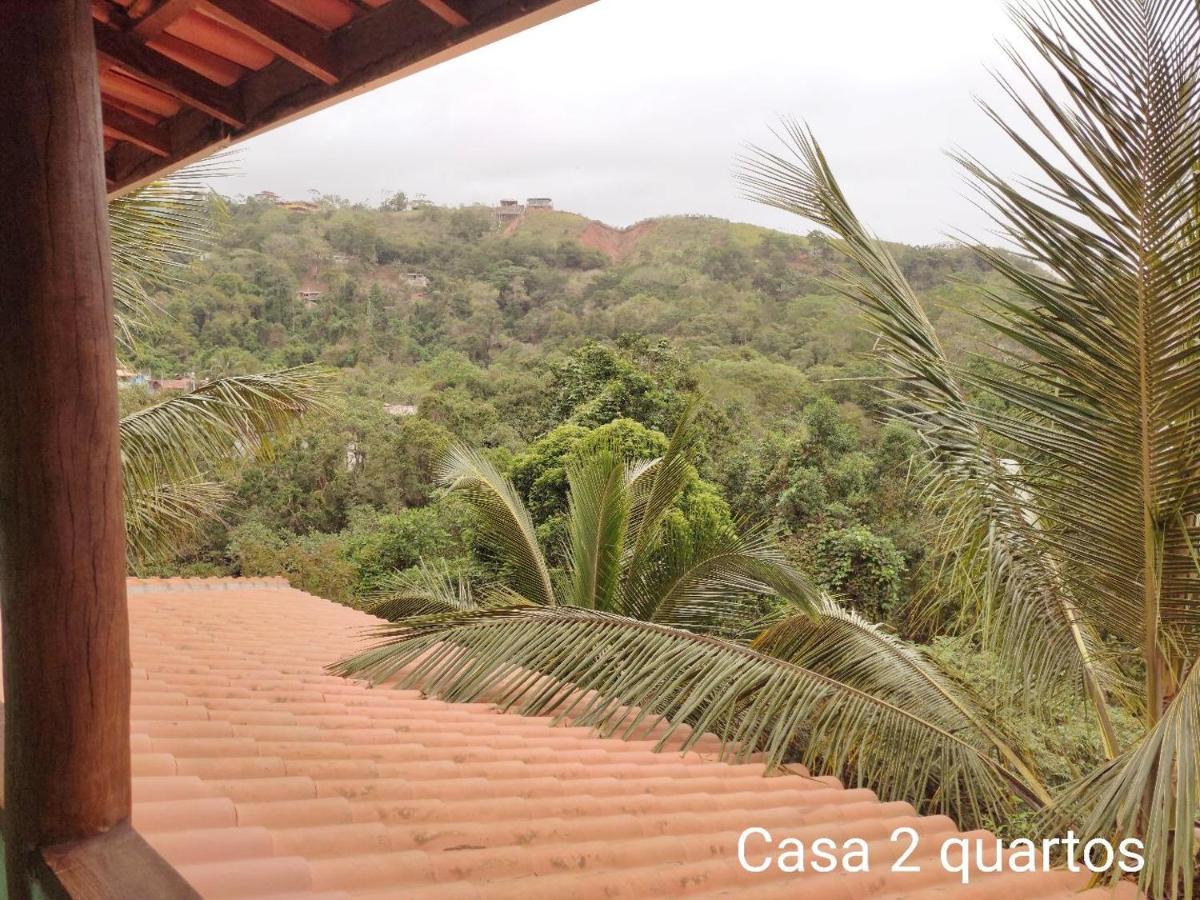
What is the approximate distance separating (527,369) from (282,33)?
25.2 m

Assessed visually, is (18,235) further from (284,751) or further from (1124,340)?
(1124,340)

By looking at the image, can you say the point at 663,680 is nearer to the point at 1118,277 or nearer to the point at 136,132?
the point at 1118,277

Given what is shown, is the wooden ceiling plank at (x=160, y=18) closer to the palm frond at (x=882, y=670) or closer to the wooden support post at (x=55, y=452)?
the wooden support post at (x=55, y=452)

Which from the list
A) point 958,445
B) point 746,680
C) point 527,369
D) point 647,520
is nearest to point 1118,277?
point 958,445

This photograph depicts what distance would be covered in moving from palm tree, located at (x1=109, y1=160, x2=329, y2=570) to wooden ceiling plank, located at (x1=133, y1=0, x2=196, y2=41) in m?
4.14

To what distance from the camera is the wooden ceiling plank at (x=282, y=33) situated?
239cm

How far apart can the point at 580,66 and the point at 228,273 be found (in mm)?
79718

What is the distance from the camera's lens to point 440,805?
2.77 metres

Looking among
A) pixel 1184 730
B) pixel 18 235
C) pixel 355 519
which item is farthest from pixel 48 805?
pixel 355 519

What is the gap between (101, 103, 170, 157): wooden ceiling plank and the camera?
313 cm

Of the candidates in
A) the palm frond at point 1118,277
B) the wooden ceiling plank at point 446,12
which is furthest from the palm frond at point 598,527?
the wooden ceiling plank at point 446,12

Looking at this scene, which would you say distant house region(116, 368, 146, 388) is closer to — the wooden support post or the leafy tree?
the leafy tree

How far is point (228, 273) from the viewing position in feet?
108

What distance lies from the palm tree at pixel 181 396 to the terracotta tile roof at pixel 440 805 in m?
2.83
